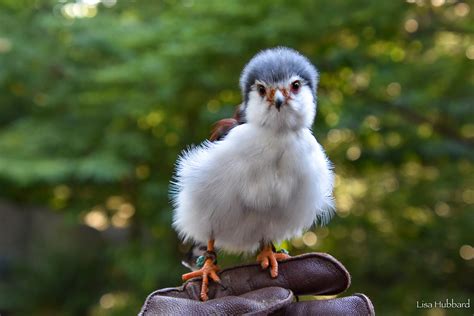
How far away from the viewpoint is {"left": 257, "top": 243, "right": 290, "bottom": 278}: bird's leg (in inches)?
100

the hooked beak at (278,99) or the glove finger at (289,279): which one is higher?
the hooked beak at (278,99)

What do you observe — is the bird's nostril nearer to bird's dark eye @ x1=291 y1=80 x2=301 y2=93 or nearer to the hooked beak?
the hooked beak

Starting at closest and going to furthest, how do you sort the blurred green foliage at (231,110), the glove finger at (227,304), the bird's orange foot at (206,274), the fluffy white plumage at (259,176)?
the glove finger at (227,304) < the fluffy white plumage at (259,176) < the bird's orange foot at (206,274) < the blurred green foliage at (231,110)

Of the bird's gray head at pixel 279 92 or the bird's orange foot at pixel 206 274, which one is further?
the bird's orange foot at pixel 206 274

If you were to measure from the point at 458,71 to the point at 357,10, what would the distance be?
1017mm

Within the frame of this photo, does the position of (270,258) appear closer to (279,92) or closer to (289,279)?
(289,279)

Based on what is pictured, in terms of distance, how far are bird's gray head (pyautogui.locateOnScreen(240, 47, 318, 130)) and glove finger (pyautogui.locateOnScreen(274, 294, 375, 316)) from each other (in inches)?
29.4

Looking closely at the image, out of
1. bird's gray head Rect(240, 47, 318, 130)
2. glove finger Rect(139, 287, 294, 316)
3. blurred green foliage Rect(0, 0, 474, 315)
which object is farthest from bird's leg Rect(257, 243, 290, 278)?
blurred green foliage Rect(0, 0, 474, 315)

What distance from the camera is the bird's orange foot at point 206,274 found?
252 centimetres

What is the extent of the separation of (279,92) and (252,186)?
0.41 metres

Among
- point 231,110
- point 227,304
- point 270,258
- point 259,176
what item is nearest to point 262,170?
point 259,176

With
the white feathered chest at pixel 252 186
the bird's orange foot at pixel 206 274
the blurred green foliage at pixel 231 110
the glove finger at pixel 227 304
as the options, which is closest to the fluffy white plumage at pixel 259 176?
the white feathered chest at pixel 252 186

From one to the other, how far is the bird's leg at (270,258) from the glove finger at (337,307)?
17 cm

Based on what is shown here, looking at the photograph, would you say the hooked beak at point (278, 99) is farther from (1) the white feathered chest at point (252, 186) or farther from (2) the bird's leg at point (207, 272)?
(2) the bird's leg at point (207, 272)
